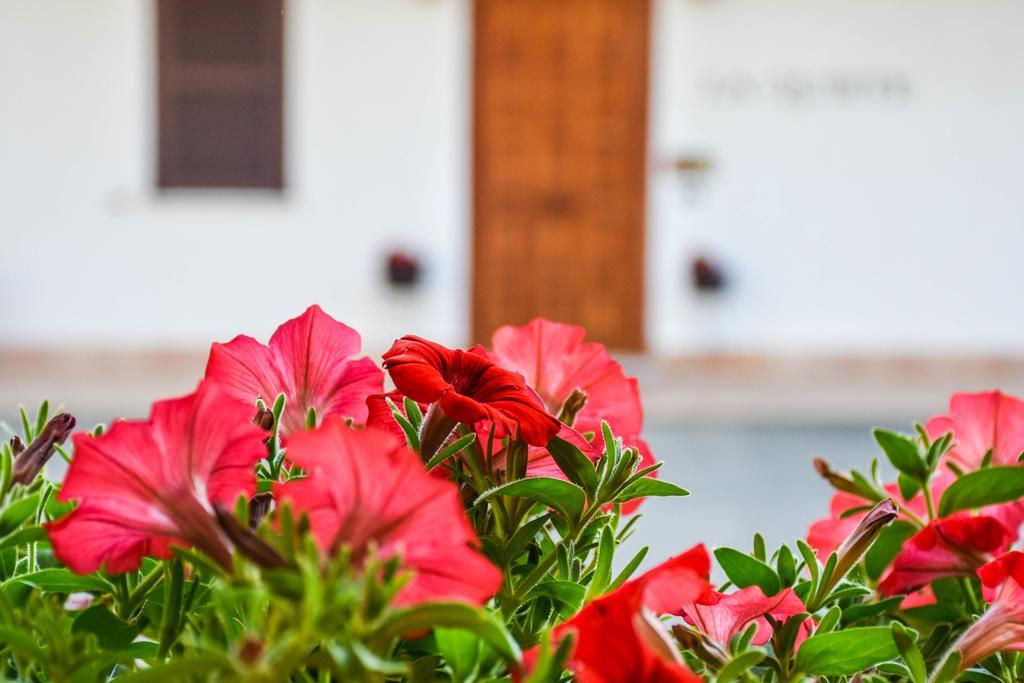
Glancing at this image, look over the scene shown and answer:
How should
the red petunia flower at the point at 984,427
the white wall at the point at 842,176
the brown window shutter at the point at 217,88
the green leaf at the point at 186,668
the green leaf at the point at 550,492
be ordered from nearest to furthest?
the green leaf at the point at 186,668 < the green leaf at the point at 550,492 < the red petunia flower at the point at 984,427 < the brown window shutter at the point at 217,88 < the white wall at the point at 842,176

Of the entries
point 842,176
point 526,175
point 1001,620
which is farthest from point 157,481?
point 842,176

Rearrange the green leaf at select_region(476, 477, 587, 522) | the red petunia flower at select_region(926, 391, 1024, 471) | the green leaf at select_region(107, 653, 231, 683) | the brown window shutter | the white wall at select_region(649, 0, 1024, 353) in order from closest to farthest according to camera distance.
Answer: the green leaf at select_region(107, 653, 231, 683)
the green leaf at select_region(476, 477, 587, 522)
the red petunia flower at select_region(926, 391, 1024, 471)
the brown window shutter
the white wall at select_region(649, 0, 1024, 353)

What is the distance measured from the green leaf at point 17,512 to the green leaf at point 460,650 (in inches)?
4.6

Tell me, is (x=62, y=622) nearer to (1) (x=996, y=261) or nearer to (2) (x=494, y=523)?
(2) (x=494, y=523)

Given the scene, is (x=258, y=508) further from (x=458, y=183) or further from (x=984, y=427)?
(x=458, y=183)

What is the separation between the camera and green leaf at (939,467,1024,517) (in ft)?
1.41

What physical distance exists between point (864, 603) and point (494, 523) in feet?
0.49

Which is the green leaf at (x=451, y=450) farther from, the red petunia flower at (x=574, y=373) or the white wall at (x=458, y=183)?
the white wall at (x=458, y=183)

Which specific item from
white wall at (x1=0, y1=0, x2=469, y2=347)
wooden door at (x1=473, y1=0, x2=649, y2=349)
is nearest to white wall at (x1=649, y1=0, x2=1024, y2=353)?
wooden door at (x1=473, y1=0, x2=649, y2=349)

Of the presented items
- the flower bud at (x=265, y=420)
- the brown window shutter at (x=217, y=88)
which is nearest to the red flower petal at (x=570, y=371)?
the flower bud at (x=265, y=420)

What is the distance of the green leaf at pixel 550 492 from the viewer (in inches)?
14.4

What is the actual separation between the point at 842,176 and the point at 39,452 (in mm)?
7401

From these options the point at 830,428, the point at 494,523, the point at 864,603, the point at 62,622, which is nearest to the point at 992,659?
the point at 864,603

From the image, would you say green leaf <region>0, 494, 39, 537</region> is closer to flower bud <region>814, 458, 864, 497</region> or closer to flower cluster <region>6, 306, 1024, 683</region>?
flower cluster <region>6, 306, 1024, 683</region>
